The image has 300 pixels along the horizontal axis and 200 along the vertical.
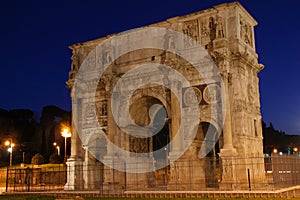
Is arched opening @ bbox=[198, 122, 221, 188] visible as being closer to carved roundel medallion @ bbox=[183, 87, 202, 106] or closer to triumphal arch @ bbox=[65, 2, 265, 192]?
triumphal arch @ bbox=[65, 2, 265, 192]

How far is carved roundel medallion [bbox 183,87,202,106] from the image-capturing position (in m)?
19.7

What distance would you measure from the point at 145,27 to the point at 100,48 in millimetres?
3346

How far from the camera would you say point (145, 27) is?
72.1ft

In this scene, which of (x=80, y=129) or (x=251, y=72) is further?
(x=80, y=129)

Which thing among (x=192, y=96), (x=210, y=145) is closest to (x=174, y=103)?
(x=192, y=96)

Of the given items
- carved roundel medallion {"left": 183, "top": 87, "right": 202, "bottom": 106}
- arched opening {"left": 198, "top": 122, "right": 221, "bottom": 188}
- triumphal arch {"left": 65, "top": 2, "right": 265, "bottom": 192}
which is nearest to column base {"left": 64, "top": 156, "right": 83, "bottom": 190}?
triumphal arch {"left": 65, "top": 2, "right": 265, "bottom": 192}

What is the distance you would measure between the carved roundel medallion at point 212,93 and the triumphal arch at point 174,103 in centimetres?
5

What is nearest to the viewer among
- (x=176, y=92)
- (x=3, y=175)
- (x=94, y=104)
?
(x=176, y=92)

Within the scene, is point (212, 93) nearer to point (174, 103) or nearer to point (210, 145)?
point (174, 103)

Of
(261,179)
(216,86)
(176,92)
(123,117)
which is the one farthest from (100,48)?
(261,179)

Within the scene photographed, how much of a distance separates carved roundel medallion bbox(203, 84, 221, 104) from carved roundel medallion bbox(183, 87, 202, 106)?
37 cm

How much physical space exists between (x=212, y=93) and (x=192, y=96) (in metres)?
1.12

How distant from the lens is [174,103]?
2020cm

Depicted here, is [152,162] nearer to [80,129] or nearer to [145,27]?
[80,129]
